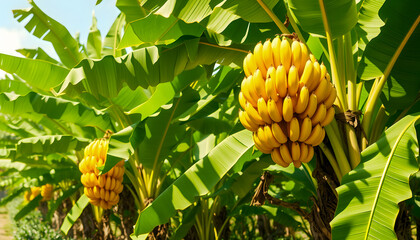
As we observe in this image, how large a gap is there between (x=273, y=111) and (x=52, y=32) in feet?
11.2

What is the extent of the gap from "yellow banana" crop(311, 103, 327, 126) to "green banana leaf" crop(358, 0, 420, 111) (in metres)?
0.62

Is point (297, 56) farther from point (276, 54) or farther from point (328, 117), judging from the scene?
point (328, 117)

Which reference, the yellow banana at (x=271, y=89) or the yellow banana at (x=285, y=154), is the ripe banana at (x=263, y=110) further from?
the yellow banana at (x=285, y=154)

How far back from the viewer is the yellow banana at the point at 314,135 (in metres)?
1.66

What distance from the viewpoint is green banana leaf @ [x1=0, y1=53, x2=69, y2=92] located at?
10.9 feet

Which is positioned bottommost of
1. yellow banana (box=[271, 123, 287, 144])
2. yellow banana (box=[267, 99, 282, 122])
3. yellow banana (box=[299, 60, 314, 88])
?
yellow banana (box=[271, 123, 287, 144])

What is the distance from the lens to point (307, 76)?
63.1 inches

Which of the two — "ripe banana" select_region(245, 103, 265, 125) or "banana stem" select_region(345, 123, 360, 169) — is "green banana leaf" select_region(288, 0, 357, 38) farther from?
"ripe banana" select_region(245, 103, 265, 125)

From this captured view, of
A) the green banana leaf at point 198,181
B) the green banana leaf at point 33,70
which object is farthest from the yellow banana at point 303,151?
the green banana leaf at point 33,70

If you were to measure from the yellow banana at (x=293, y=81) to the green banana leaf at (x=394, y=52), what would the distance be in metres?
0.72

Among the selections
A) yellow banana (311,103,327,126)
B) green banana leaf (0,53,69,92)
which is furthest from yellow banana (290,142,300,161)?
green banana leaf (0,53,69,92)

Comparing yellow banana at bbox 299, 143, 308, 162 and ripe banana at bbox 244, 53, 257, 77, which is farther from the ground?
ripe banana at bbox 244, 53, 257, 77

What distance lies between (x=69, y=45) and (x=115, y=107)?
114 cm

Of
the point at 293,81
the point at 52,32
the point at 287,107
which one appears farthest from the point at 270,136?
the point at 52,32
